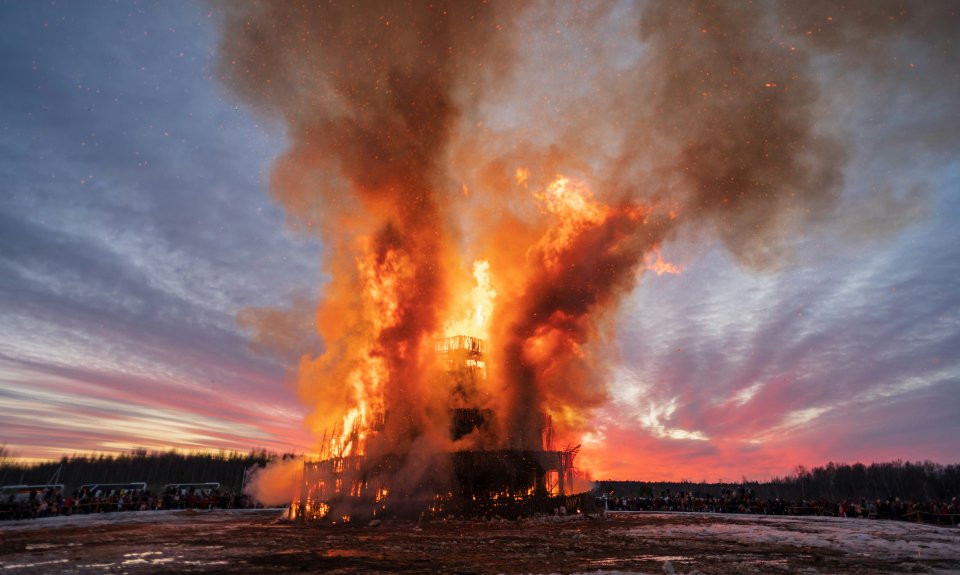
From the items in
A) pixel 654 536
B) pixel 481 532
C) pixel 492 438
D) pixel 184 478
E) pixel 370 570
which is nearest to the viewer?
pixel 370 570

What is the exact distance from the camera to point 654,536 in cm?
2136

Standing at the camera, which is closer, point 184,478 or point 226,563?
point 226,563

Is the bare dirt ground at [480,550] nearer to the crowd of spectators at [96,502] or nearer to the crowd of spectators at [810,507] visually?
the crowd of spectators at [96,502]

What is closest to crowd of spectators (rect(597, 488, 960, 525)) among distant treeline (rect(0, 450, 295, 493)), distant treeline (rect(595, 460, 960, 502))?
distant treeline (rect(595, 460, 960, 502))

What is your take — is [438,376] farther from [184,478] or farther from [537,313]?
[184,478]

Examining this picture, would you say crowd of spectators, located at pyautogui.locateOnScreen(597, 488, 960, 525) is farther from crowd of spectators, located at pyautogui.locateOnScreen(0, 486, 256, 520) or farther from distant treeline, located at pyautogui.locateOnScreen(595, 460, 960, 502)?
distant treeline, located at pyautogui.locateOnScreen(595, 460, 960, 502)

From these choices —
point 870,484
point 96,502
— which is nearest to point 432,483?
point 96,502

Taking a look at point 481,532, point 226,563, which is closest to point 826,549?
point 481,532

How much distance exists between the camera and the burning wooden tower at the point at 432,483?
100 ft

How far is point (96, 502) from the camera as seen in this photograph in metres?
35.1

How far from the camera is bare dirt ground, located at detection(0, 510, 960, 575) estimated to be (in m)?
12.9

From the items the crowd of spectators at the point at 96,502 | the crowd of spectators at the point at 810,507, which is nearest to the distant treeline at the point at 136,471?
the crowd of spectators at the point at 96,502

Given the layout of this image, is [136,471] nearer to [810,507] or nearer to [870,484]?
[810,507]

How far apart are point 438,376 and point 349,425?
25.4 ft
